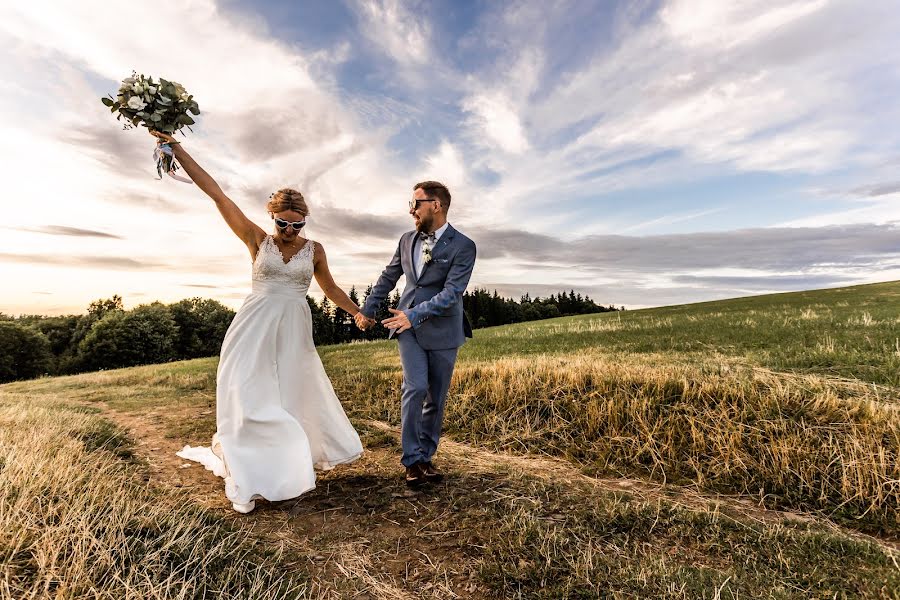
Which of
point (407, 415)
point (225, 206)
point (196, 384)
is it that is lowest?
point (196, 384)

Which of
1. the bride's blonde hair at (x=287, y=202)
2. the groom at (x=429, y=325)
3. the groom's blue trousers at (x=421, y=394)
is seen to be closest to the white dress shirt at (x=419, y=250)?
the groom at (x=429, y=325)

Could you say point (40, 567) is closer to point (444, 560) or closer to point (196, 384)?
point (444, 560)

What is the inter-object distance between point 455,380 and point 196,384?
1151 cm

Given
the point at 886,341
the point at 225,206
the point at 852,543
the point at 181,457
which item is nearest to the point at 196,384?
the point at 181,457

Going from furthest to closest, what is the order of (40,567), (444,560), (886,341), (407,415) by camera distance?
(886,341), (407,415), (444,560), (40,567)

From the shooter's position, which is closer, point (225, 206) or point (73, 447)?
point (225, 206)

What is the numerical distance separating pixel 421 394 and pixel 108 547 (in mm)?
3074

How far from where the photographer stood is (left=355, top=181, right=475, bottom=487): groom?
17.9 feet

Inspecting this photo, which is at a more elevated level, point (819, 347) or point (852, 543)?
point (819, 347)

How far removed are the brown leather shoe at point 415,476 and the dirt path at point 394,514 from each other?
0.13m

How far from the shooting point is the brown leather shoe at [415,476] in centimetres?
549

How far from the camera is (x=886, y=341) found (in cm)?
980

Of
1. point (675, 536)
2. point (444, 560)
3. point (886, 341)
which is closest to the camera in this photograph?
point (444, 560)

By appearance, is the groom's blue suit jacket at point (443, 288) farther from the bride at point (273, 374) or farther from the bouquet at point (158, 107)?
the bouquet at point (158, 107)
